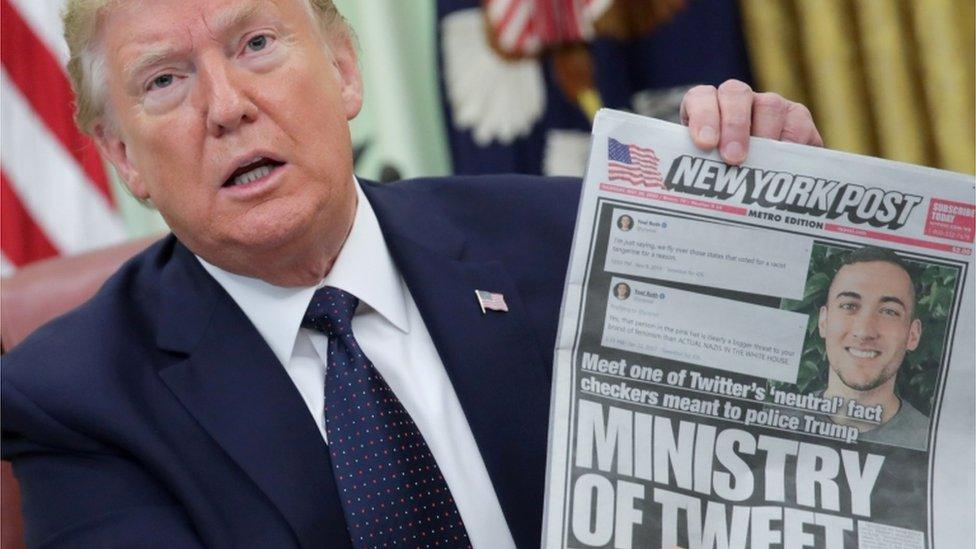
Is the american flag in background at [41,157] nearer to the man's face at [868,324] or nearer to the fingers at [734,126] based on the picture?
the fingers at [734,126]

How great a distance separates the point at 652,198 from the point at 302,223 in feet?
1.41

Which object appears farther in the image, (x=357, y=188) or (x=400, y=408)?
(x=357, y=188)

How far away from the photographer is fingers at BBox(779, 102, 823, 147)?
1.44 m

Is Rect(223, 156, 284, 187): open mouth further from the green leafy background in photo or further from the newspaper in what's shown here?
the green leafy background in photo

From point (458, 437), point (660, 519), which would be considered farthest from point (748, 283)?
point (458, 437)

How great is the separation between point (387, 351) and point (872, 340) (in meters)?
0.59

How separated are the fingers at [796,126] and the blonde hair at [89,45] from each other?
0.61 metres

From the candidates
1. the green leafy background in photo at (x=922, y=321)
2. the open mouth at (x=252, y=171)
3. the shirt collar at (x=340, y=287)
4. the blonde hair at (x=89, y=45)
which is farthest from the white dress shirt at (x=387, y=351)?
the green leafy background in photo at (x=922, y=321)

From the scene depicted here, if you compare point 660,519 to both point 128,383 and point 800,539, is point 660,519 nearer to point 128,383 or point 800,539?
point 800,539

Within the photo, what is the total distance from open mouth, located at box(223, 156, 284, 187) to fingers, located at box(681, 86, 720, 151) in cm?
48

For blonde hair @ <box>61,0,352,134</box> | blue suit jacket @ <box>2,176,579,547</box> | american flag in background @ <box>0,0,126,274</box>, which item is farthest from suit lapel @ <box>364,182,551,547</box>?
american flag in background @ <box>0,0,126,274</box>

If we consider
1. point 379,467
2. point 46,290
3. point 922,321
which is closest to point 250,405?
point 379,467

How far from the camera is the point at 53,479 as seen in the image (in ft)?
4.88

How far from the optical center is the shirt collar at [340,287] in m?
1.57
